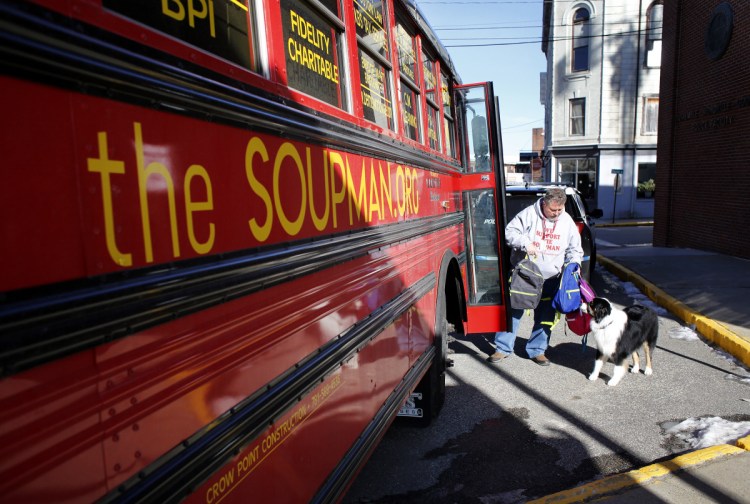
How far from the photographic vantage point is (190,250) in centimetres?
130

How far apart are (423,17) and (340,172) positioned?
2.19 metres

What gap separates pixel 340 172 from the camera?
2180 millimetres

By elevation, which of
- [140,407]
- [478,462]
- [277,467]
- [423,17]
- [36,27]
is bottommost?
[478,462]

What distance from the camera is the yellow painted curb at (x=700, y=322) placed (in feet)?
17.3

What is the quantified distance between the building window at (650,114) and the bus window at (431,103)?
23753 millimetres

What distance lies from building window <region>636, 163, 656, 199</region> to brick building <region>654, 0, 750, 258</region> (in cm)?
1199

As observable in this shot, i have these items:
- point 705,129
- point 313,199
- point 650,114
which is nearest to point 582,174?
point 650,114

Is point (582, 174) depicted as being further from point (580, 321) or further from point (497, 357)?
point (580, 321)

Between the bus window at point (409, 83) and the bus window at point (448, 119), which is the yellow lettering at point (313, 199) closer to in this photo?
the bus window at point (409, 83)

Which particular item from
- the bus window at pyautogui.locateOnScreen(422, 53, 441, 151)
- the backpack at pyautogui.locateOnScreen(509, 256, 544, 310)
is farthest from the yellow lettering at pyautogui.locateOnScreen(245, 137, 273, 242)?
the backpack at pyautogui.locateOnScreen(509, 256, 544, 310)

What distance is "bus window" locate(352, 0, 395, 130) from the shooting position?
255cm

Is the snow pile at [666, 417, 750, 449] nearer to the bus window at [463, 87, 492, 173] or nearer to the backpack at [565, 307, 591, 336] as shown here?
the backpack at [565, 307, 591, 336]

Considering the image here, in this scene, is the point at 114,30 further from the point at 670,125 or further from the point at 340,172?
the point at 670,125

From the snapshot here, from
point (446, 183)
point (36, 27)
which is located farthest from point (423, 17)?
point (36, 27)
